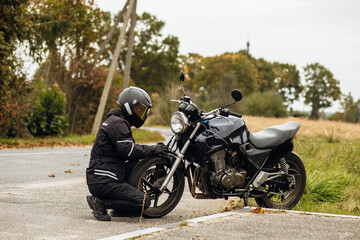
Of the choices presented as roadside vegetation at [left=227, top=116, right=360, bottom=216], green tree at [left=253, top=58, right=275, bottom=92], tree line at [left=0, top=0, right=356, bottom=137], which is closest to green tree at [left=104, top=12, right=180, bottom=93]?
tree line at [left=0, top=0, right=356, bottom=137]

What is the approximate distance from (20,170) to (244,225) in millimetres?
5839

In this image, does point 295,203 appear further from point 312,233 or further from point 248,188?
point 312,233

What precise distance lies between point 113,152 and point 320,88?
3913 inches

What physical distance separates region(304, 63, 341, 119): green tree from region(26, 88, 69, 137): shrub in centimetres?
8455

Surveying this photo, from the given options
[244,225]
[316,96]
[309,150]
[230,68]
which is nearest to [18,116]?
[309,150]

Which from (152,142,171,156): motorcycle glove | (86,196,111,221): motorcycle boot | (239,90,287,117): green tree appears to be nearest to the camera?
(86,196,111,221): motorcycle boot

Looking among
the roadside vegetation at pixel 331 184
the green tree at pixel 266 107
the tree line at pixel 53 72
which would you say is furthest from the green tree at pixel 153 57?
the roadside vegetation at pixel 331 184

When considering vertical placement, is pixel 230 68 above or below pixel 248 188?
above

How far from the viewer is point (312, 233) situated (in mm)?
5191

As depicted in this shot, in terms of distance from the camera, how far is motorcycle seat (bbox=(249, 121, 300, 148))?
6547 mm

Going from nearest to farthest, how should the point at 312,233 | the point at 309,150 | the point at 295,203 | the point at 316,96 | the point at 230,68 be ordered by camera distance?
the point at 312,233 → the point at 295,203 → the point at 309,150 → the point at 230,68 → the point at 316,96

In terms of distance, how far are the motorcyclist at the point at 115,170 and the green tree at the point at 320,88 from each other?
96.5 meters

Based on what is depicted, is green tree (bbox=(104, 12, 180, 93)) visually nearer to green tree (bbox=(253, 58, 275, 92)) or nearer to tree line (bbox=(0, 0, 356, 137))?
tree line (bbox=(0, 0, 356, 137))

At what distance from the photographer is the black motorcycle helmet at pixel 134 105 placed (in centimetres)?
611
